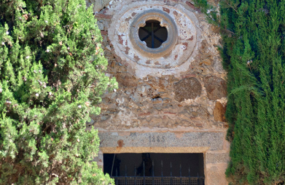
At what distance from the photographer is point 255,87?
442 cm

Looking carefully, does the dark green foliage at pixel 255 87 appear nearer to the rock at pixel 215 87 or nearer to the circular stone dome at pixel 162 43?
the rock at pixel 215 87

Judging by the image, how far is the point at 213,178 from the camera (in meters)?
4.62

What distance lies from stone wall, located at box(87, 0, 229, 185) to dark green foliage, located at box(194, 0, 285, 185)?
0.16 meters

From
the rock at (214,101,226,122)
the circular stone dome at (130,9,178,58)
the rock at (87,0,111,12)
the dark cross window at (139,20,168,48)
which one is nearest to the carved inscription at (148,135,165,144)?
the rock at (214,101,226,122)

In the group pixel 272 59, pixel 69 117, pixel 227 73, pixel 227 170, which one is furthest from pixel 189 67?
pixel 69 117

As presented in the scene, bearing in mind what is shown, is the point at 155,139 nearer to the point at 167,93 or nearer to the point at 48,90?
the point at 167,93

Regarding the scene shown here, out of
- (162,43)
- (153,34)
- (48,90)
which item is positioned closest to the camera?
(48,90)

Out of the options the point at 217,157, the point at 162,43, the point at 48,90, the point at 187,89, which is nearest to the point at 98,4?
the point at 162,43

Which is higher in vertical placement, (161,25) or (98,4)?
(98,4)

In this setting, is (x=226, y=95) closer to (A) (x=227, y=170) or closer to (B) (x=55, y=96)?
(A) (x=227, y=170)

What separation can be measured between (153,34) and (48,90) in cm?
218

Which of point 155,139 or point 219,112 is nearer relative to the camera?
point 155,139

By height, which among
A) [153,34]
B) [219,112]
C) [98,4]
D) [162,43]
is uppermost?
[98,4]

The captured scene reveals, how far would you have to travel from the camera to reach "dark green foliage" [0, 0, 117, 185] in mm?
3121
